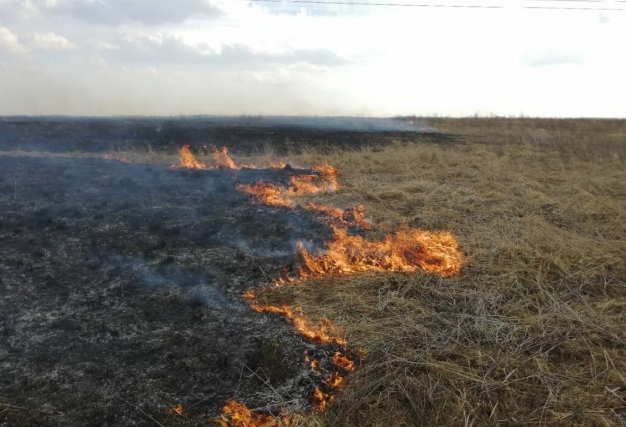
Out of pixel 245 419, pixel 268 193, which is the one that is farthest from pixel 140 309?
pixel 268 193

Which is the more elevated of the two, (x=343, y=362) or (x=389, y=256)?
(x=389, y=256)

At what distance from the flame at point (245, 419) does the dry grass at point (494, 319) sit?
0.28 m

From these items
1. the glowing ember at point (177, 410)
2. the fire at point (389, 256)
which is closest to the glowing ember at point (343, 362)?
the glowing ember at point (177, 410)

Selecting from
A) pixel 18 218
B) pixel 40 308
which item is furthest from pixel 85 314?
pixel 18 218

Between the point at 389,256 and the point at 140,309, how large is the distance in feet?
11.3

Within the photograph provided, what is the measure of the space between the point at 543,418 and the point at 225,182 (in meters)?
9.63

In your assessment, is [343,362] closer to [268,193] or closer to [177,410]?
[177,410]

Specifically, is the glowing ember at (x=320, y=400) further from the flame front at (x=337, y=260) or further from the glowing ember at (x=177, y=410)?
the glowing ember at (x=177, y=410)

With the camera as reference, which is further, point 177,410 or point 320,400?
point 320,400

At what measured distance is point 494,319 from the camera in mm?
4879

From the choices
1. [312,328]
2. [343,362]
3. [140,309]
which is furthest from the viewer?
[140,309]

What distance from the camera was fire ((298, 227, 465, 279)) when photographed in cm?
627

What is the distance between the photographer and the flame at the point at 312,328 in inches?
181

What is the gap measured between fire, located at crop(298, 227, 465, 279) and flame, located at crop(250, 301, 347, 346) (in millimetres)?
1012
